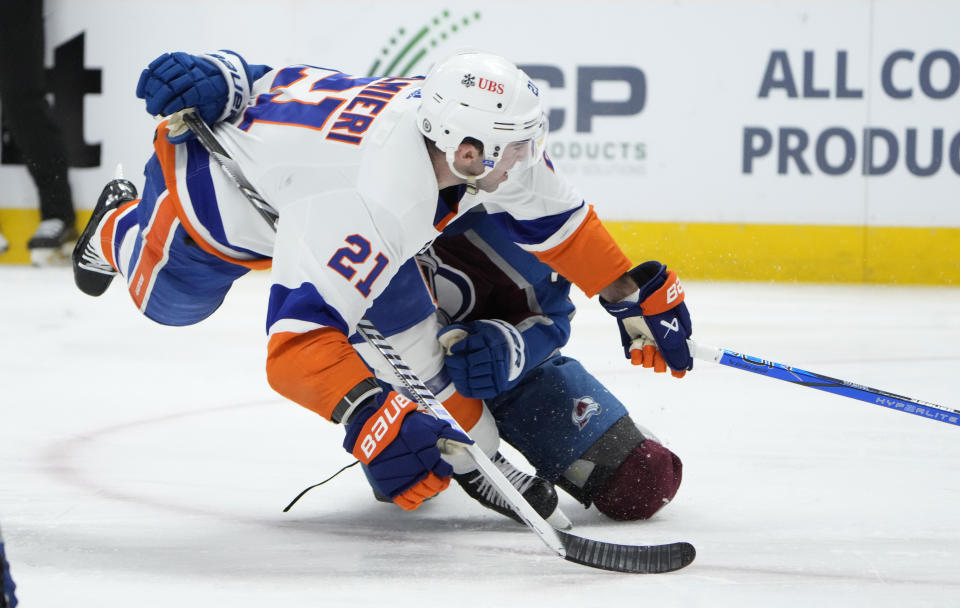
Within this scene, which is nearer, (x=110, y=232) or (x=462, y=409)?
(x=462, y=409)

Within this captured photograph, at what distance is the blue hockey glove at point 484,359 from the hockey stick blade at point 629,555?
1.29ft

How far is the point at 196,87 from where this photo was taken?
2.04m

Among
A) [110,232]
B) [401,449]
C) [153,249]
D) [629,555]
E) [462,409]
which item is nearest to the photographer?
[401,449]

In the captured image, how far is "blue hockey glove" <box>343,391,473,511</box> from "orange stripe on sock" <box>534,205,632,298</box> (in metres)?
0.62

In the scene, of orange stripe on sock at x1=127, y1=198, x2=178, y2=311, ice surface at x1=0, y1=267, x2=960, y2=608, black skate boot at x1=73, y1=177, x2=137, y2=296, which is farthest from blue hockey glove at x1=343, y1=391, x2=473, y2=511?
black skate boot at x1=73, y1=177, x2=137, y2=296

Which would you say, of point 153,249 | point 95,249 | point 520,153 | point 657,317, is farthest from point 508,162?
point 95,249

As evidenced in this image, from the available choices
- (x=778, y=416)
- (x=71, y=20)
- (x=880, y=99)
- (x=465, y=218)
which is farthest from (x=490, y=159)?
(x=71, y=20)

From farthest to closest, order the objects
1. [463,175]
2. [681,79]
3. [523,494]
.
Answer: [681,79] → [523,494] → [463,175]

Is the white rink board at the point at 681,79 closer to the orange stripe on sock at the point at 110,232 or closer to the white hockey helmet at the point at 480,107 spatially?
the orange stripe on sock at the point at 110,232

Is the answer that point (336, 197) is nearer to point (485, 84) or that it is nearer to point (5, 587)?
point (485, 84)

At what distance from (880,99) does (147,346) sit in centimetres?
339

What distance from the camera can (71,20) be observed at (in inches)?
229

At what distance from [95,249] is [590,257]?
1.17 metres

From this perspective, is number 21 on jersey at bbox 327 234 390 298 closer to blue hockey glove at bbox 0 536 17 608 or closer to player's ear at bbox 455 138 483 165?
player's ear at bbox 455 138 483 165
